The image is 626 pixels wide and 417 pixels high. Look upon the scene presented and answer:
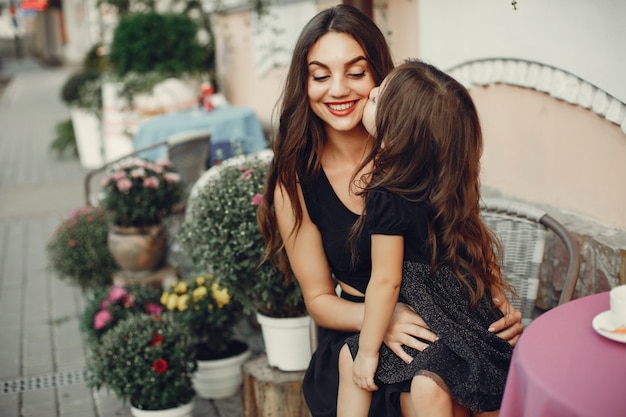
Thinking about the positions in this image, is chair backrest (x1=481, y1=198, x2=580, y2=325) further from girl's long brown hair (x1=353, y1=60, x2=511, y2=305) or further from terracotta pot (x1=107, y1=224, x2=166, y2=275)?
terracotta pot (x1=107, y1=224, x2=166, y2=275)

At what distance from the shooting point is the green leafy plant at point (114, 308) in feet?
13.8

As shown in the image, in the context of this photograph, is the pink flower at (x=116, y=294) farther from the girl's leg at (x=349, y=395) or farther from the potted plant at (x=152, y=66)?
the potted plant at (x=152, y=66)

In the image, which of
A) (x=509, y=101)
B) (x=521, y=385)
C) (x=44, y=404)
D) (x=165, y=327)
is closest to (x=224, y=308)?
(x=165, y=327)

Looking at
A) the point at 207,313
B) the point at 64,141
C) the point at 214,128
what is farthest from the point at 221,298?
the point at 64,141

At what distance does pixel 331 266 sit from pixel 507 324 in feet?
2.14

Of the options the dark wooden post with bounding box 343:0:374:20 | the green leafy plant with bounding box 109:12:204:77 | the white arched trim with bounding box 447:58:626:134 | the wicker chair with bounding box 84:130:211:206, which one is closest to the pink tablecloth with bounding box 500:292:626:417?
the white arched trim with bounding box 447:58:626:134

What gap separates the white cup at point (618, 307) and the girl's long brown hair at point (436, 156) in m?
0.55

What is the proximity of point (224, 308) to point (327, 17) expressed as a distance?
1800 mm

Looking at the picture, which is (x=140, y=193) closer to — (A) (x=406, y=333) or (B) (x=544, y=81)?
(B) (x=544, y=81)

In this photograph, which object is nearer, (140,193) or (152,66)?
(140,193)

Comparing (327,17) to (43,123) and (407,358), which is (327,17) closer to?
(407,358)

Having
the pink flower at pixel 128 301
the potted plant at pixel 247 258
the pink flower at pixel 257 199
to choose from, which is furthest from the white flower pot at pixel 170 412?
the pink flower at pixel 257 199

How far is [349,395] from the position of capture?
239cm

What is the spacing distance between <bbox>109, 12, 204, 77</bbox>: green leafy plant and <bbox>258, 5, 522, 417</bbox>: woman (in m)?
6.22
